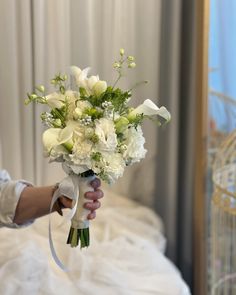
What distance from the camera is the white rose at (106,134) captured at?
101cm

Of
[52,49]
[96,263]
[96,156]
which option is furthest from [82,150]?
[52,49]

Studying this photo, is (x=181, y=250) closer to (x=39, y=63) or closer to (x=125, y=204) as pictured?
(x=125, y=204)

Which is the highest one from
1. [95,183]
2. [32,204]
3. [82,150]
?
[82,150]

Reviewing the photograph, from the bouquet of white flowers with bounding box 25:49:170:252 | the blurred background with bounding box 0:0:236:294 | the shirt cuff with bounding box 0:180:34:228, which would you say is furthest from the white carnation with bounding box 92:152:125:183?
the blurred background with bounding box 0:0:236:294

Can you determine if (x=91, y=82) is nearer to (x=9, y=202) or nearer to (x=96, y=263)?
(x=9, y=202)

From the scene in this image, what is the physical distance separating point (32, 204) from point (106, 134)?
41cm

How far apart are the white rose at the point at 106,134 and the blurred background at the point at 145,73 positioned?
0.75 m

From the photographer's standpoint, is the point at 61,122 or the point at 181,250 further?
the point at 181,250

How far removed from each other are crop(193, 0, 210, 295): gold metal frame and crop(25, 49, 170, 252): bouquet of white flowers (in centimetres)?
77

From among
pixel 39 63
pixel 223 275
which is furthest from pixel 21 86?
pixel 223 275

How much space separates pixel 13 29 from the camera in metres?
1.65

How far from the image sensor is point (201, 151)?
6.17 feet

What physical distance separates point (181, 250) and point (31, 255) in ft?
3.11

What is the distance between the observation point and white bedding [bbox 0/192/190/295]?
138 cm
